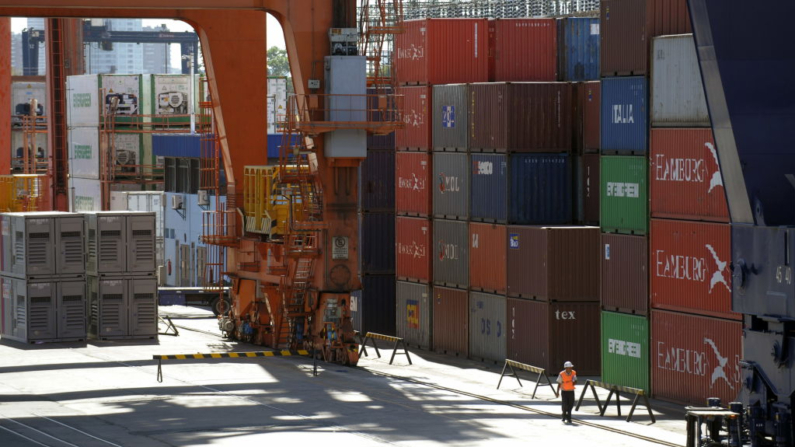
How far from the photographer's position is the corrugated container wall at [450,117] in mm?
43812

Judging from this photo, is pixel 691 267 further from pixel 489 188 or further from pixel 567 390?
pixel 489 188

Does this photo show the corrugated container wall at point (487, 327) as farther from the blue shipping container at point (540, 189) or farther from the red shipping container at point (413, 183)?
the red shipping container at point (413, 183)

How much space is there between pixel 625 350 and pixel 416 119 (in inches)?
516

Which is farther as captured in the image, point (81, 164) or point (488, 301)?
point (81, 164)

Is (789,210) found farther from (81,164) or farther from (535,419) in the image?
(81,164)

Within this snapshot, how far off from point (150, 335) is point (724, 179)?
96.5 feet

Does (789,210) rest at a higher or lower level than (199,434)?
higher

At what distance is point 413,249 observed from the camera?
47031 millimetres

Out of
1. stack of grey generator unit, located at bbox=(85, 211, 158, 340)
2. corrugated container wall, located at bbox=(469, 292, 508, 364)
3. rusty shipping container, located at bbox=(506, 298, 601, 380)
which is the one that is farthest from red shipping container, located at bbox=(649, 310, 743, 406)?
stack of grey generator unit, located at bbox=(85, 211, 158, 340)

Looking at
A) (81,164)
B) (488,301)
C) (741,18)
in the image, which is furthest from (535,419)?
(81,164)

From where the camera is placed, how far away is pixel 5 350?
45.6 metres

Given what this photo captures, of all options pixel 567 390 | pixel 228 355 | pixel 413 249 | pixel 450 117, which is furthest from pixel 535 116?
pixel 567 390

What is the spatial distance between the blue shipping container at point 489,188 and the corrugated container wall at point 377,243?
6.85 meters

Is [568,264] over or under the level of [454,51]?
under
